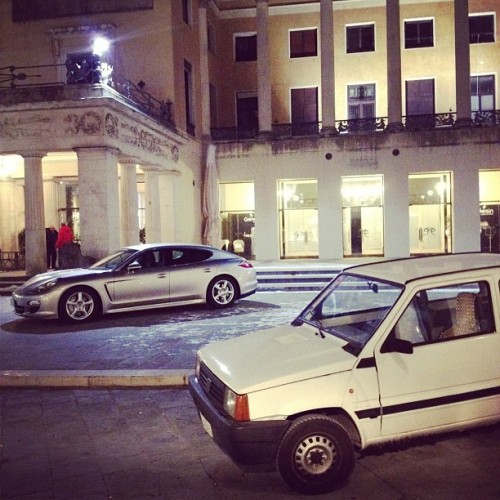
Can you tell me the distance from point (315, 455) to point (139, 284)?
26.6 feet

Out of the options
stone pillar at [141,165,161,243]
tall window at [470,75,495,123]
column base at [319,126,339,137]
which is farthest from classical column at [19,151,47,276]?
tall window at [470,75,495,123]

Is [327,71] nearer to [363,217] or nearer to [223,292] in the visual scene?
[363,217]

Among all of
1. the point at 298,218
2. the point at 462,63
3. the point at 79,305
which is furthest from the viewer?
the point at 298,218

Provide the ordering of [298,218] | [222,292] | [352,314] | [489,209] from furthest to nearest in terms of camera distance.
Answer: [298,218] → [489,209] → [222,292] → [352,314]

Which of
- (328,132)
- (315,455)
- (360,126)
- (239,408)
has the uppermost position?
(360,126)

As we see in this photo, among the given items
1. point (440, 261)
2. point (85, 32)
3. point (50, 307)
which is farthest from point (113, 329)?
point (85, 32)

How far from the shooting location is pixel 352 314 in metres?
5.78

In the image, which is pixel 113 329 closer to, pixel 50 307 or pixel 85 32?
pixel 50 307

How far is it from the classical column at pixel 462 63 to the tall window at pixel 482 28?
10.3 ft

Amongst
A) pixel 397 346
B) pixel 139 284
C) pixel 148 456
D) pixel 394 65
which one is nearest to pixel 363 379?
pixel 397 346

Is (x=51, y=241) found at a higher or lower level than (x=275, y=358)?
higher

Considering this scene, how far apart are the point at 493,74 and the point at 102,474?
27615 mm

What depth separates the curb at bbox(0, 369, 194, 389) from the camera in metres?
7.06

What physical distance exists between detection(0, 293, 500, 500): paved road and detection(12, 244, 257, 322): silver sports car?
120 inches
